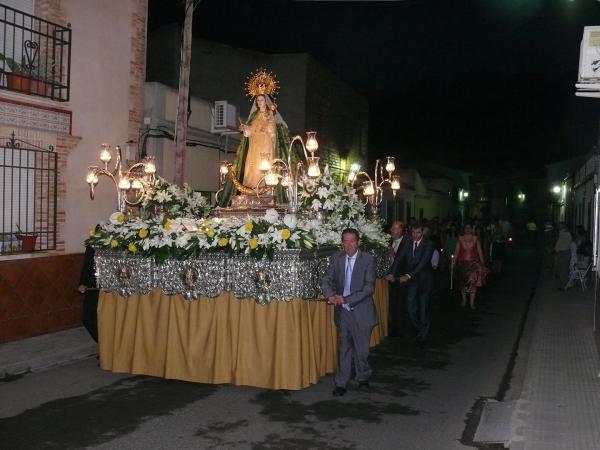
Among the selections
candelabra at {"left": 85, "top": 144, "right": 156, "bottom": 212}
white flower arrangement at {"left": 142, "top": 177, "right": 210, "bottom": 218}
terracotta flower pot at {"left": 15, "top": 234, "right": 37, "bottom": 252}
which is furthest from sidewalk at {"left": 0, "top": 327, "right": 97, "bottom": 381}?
white flower arrangement at {"left": 142, "top": 177, "right": 210, "bottom": 218}

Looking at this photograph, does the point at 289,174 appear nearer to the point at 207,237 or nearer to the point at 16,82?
the point at 207,237

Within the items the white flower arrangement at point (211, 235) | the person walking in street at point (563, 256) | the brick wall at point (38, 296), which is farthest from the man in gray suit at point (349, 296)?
the person walking in street at point (563, 256)

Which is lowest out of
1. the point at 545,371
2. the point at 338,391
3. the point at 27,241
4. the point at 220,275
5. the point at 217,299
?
the point at 338,391

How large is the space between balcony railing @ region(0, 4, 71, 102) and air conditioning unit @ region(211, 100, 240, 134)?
7.02m

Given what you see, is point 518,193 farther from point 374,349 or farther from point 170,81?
point 374,349

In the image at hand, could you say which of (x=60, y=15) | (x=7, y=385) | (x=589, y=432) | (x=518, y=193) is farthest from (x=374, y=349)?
(x=518, y=193)

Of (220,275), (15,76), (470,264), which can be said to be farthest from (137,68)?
(470,264)

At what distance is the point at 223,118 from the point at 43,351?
10.3 metres

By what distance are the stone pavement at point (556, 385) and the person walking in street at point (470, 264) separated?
4.32 ft

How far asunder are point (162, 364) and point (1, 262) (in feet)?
11.2

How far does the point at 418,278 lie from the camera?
9.99 metres

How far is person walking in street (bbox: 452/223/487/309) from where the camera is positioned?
13727mm

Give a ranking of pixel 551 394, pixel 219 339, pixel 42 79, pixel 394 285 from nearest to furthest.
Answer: pixel 551 394, pixel 219 339, pixel 42 79, pixel 394 285

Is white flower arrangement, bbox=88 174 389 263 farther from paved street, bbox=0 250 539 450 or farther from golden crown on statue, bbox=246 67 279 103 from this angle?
golden crown on statue, bbox=246 67 279 103
